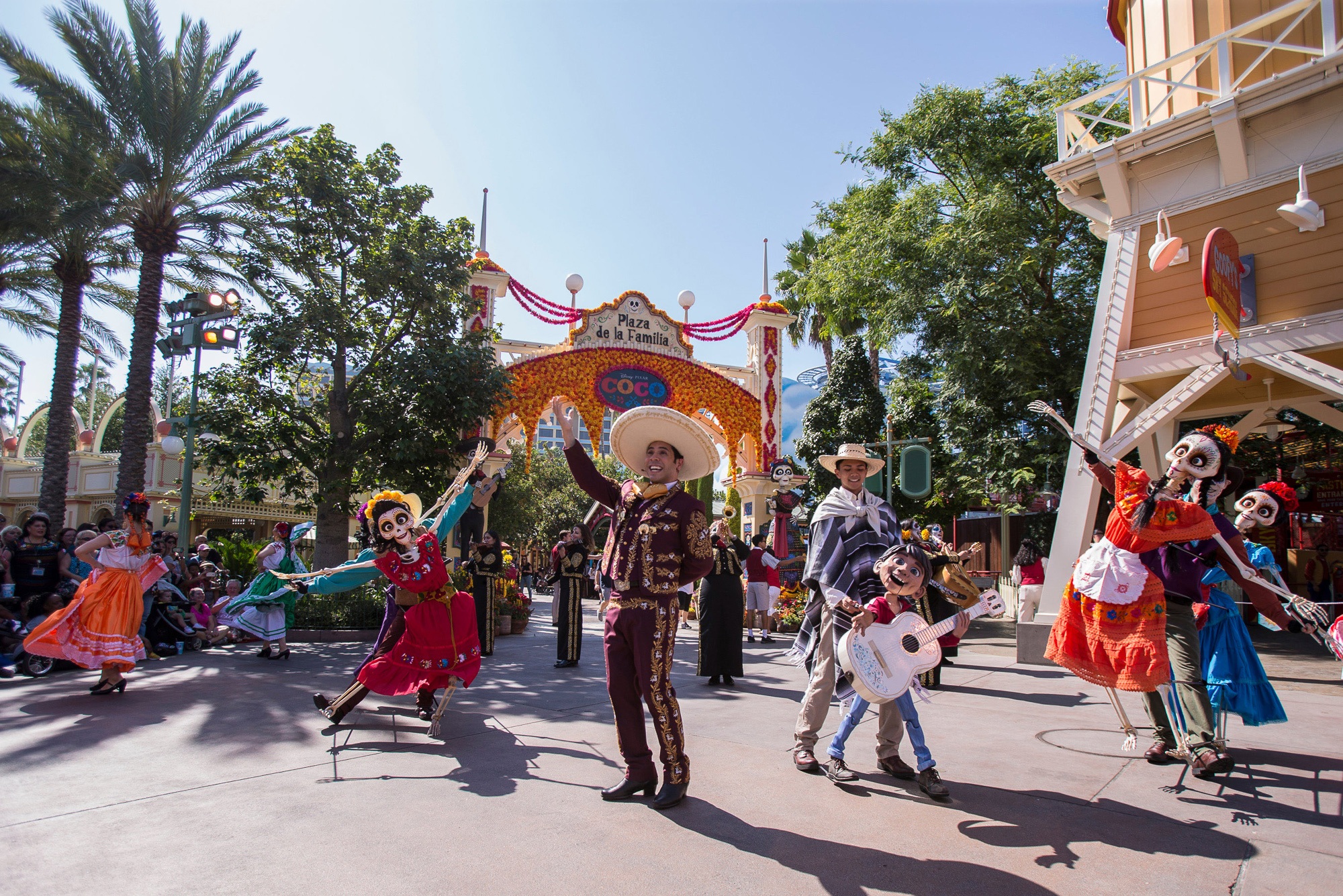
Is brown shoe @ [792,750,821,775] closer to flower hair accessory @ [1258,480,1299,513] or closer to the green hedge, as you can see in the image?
flower hair accessory @ [1258,480,1299,513]

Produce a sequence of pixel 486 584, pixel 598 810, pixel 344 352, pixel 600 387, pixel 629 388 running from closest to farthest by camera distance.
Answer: pixel 598 810, pixel 486 584, pixel 344 352, pixel 600 387, pixel 629 388

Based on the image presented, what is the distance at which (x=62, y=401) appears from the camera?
47.2 feet

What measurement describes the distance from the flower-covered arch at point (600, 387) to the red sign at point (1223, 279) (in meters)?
11.3

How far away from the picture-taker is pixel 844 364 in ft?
80.8

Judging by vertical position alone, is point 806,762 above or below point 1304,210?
below

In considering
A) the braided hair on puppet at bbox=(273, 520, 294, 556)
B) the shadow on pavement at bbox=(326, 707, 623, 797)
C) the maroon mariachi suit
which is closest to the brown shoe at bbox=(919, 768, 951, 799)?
the maroon mariachi suit

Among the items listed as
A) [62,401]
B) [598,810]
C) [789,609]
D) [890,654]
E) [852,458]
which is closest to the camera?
[598,810]

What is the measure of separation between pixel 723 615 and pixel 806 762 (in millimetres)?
3751

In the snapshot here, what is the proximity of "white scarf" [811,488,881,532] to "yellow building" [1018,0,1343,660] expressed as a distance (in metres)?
5.97

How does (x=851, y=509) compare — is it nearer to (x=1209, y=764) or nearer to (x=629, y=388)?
(x=1209, y=764)

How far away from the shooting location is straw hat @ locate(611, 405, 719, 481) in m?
4.45

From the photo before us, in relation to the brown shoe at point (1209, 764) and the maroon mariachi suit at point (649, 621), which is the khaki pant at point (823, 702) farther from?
the brown shoe at point (1209, 764)

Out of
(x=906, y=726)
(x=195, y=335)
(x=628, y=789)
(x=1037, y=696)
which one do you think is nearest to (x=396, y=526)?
(x=628, y=789)

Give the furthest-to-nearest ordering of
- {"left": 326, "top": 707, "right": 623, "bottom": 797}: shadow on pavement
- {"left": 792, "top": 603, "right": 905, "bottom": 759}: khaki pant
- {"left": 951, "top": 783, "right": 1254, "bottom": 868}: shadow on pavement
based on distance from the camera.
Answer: {"left": 792, "top": 603, "right": 905, "bottom": 759}: khaki pant, {"left": 326, "top": 707, "right": 623, "bottom": 797}: shadow on pavement, {"left": 951, "top": 783, "right": 1254, "bottom": 868}: shadow on pavement
